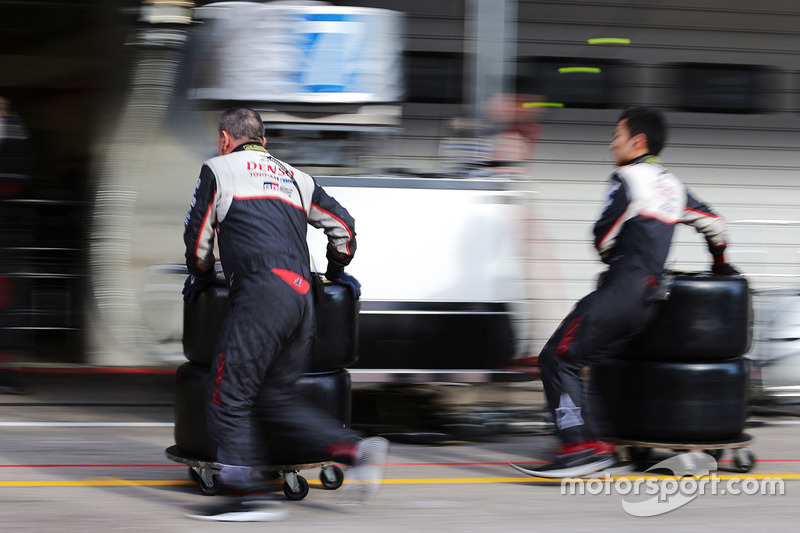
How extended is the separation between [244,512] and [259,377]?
60 centimetres

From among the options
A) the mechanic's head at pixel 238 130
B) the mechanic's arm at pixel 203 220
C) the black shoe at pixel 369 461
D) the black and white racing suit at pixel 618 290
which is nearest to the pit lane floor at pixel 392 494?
the black shoe at pixel 369 461

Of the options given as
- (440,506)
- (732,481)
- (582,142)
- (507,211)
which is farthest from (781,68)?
(440,506)

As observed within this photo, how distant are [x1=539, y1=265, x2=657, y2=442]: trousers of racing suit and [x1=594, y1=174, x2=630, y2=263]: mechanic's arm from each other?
14 cm

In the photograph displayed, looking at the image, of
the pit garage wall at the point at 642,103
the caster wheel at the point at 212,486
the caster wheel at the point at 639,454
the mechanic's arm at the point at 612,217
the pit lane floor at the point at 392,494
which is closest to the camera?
the pit lane floor at the point at 392,494

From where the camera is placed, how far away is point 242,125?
5.12m

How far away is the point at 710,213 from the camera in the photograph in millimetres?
6156

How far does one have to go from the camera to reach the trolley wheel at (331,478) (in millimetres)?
5496

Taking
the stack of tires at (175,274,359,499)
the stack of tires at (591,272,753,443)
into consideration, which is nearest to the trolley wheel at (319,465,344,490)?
the stack of tires at (175,274,359,499)

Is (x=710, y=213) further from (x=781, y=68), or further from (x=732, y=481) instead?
(x=781, y=68)

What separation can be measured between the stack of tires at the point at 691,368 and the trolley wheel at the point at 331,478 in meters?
1.64

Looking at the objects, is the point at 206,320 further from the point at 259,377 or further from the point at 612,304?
the point at 612,304

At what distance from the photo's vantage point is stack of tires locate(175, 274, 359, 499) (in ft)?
17.2

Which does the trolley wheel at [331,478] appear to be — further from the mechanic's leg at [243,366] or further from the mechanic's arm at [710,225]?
the mechanic's arm at [710,225]

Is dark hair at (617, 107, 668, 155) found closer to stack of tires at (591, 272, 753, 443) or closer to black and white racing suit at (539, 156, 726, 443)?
black and white racing suit at (539, 156, 726, 443)
